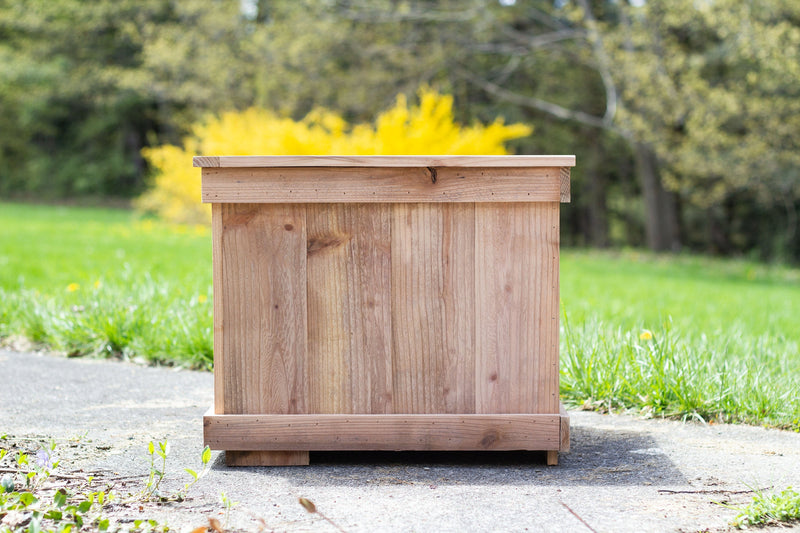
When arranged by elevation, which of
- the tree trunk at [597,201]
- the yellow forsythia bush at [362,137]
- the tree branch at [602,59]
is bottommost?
the tree trunk at [597,201]

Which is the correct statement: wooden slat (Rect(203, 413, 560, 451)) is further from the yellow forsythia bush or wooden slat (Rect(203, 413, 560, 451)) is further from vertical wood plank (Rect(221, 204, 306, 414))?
the yellow forsythia bush

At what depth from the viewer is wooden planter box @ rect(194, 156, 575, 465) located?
2721mm

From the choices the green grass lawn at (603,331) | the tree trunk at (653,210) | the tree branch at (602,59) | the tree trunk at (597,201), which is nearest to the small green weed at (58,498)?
the green grass lawn at (603,331)

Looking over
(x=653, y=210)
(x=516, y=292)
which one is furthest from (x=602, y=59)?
(x=516, y=292)

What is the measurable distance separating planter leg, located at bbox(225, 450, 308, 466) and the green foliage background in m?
9.14

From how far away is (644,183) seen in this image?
17.7 m

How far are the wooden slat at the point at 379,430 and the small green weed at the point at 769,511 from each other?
689 millimetres

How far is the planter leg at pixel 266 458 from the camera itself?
9.02 ft

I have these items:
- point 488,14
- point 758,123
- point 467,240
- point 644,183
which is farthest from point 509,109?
point 467,240

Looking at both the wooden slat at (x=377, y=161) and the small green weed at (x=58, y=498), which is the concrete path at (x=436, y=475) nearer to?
the small green weed at (x=58, y=498)

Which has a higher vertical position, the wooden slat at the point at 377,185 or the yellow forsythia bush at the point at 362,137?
the yellow forsythia bush at the point at 362,137

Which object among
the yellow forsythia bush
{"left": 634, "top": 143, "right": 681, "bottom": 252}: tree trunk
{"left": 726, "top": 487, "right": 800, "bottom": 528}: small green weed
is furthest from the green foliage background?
{"left": 726, "top": 487, "right": 800, "bottom": 528}: small green weed

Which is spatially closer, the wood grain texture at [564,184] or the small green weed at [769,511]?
the small green weed at [769,511]

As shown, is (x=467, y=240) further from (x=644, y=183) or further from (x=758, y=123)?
(x=644, y=183)
